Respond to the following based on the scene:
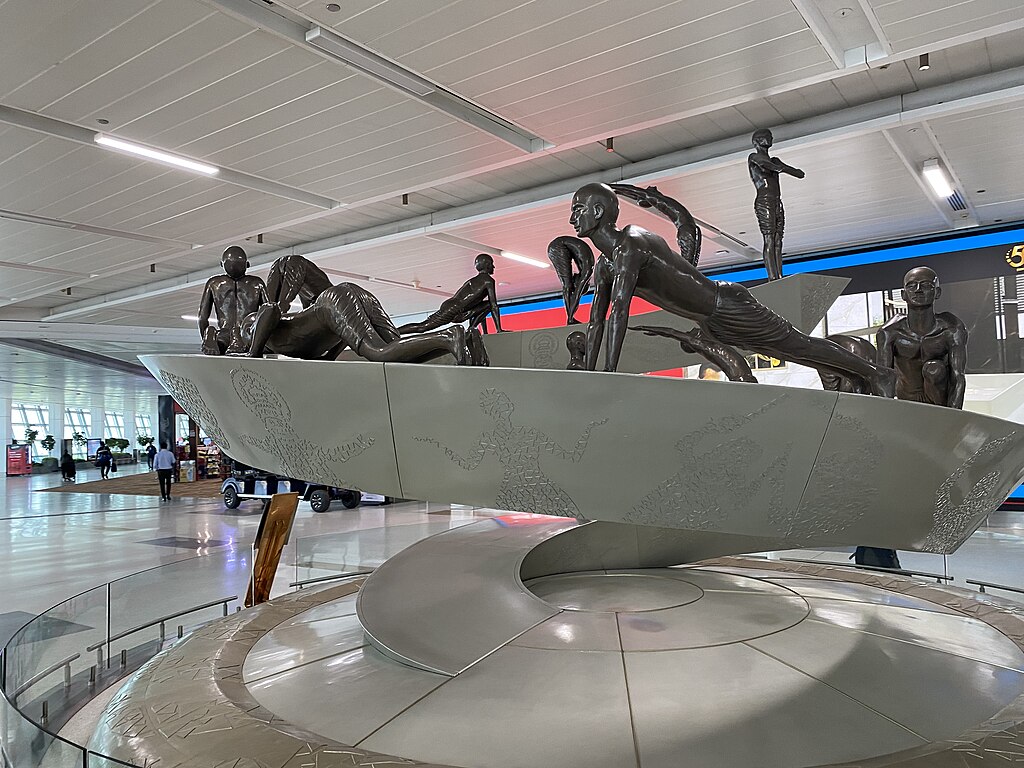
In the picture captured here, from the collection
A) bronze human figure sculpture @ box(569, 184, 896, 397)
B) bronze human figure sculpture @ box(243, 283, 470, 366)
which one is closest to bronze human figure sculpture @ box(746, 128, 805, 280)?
bronze human figure sculpture @ box(569, 184, 896, 397)

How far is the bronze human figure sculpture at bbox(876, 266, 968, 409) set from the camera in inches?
216

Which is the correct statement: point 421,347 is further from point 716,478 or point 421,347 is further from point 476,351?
point 716,478

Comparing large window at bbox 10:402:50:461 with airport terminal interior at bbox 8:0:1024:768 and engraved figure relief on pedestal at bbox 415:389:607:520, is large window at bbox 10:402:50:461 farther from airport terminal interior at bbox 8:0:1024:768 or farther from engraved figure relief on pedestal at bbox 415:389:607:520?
engraved figure relief on pedestal at bbox 415:389:607:520

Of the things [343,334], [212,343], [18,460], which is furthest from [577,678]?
[18,460]

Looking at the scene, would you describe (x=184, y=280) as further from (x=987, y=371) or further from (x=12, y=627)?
(x=987, y=371)

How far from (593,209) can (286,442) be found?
2.16m

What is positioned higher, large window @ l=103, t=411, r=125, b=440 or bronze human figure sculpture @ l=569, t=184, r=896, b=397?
bronze human figure sculpture @ l=569, t=184, r=896, b=397

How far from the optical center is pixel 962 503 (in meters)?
4.19

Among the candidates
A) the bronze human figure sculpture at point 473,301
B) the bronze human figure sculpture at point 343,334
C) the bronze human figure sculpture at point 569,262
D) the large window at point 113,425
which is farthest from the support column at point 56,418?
the bronze human figure sculpture at point 569,262

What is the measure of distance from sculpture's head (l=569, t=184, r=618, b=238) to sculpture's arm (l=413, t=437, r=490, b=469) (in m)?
1.26

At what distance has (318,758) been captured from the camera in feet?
10.1

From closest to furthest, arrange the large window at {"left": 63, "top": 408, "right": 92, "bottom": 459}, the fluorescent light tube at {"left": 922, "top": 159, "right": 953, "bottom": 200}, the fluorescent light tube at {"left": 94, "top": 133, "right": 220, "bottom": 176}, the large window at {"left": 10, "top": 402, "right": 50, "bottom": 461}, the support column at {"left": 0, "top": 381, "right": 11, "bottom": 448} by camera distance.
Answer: the fluorescent light tube at {"left": 94, "top": 133, "right": 220, "bottom": 176}
the fluorescent light tube at {"left": 922, "top": 159, "right": 953, "bottom": 200}
the support column at {"left": 0, "top": 381, "right": 11, "bottom": 448}
the large window at {"left": 10, "top": 402, "right": 50, "bottom": 461}
the large window at {"left": 63, "top": 408, "right": 92, "bottom": 459}

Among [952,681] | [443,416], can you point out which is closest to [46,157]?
[443,416]

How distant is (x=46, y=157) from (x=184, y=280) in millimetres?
7479
